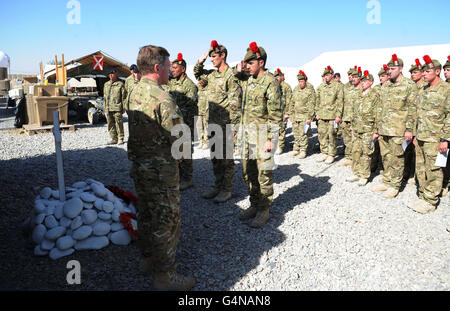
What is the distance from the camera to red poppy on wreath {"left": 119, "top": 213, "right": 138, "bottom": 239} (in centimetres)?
347

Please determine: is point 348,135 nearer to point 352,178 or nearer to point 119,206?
point 352,178

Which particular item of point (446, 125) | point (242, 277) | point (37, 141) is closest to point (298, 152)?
point (446, 125)

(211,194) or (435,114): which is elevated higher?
(435,114)

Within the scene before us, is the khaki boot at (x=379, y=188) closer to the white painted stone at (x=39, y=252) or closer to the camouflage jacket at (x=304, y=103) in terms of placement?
the camouflage jacket at (x=304, y=103)

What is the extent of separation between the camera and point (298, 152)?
8750 mm

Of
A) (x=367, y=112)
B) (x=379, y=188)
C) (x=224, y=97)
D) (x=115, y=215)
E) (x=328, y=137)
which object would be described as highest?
(x=224, y=97)

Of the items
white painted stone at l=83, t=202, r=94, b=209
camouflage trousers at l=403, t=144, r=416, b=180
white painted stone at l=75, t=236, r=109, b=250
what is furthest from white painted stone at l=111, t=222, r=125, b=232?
camouflage trousers at l=403, t=144, r=416, b=180

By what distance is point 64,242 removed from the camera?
314 centimetres

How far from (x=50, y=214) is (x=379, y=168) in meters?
6.78

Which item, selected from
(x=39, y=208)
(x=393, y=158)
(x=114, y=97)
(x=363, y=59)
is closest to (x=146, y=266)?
(x=39, y=208)

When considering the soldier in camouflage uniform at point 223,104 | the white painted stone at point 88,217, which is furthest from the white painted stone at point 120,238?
the soldier in camouflage uniform at point 223,104

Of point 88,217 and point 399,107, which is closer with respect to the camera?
point 88,217

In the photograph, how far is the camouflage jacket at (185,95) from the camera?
5277 mm

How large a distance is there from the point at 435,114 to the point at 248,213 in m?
3.25
